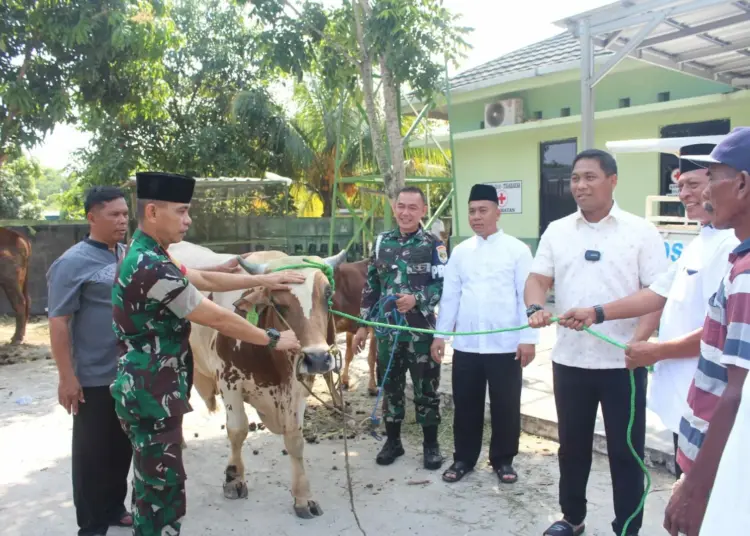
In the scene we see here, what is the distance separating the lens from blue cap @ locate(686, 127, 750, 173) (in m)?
1.74

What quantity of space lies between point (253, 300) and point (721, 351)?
2.49 m

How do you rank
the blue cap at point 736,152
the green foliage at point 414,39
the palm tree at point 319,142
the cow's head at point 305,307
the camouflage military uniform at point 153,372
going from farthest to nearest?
1. the palm tree at point 319,142
2. the green foliage at point 414,39
3. the cow's head at point 305,307
4. the camouflage military uniform at point 153,372
5. the blue cap at point 736,152

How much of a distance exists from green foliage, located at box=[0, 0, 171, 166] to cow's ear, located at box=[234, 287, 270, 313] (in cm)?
622

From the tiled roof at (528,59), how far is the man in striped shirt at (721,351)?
822 centimetres

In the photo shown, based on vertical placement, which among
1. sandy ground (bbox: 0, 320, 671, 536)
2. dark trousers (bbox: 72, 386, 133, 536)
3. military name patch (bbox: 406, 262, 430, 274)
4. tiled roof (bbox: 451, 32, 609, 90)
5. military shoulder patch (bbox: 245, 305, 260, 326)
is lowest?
sandy ground (bbox: 0, 320, 671, 536)

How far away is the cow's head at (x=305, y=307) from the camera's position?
3.36 metres

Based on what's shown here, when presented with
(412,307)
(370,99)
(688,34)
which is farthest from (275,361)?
(688,34)

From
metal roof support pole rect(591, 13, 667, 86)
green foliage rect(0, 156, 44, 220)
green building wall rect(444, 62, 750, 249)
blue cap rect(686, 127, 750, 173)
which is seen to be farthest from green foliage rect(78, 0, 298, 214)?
blue cap rect(686, 127, 750, 173)

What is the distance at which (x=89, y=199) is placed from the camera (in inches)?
141

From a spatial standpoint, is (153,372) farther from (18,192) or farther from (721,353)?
(18,192)

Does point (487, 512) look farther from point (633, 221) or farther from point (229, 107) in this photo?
point (229, 107)

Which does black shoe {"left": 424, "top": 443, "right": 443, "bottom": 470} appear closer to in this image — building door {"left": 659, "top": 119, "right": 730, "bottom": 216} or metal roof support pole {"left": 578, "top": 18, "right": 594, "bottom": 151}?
metal roof support pole {"left": 578, "top": 18, "right": 594, "bottom": 151}

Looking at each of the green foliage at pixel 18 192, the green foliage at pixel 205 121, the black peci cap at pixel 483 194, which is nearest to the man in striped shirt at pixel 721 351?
the black peci cap at pixel 483 194

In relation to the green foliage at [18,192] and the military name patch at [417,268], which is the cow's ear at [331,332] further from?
the green foliage at [18,192]
